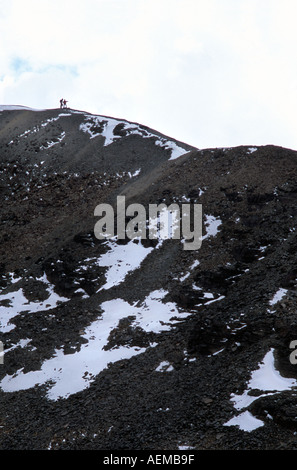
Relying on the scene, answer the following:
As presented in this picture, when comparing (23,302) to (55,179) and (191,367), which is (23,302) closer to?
(191,367)

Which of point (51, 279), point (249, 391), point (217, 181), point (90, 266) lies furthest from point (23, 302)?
point (217, 181)

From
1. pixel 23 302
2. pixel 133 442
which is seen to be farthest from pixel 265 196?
pixel 133 442

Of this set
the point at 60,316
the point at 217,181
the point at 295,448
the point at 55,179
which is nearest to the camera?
the point at 295,448

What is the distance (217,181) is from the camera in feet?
128

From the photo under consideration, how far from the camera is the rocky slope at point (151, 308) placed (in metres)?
16.4

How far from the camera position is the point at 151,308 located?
1041 inches

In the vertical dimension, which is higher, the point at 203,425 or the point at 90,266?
the point at 90,266

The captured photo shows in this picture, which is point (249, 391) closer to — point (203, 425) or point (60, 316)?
point (203, 425)

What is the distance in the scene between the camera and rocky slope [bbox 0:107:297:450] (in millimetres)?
16375

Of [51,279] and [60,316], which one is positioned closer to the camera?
[60,316]

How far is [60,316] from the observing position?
1091 inches

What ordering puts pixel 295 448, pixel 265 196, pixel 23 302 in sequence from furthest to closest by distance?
1. pixel 265 196
2. pixel 23 302
3. pixel 295 448
